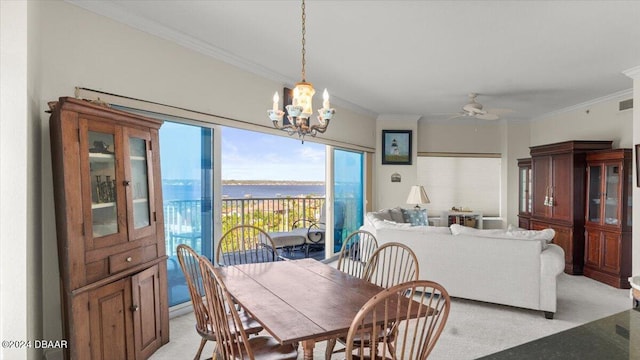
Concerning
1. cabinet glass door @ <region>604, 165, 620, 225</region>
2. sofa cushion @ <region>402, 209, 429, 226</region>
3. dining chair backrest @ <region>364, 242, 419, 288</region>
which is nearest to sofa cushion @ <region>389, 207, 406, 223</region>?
sofa cushion @ <region>402, 209, 429, 226</region>

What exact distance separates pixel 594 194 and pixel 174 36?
572 cm

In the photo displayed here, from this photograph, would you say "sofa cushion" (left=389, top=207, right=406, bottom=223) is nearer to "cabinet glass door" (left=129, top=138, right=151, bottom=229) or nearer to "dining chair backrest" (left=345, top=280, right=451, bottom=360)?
"dining chair backrest" (left=345, top=280, right=451, bottom=360)

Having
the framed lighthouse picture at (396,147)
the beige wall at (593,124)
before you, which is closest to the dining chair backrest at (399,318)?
the beige wall at (593,124)

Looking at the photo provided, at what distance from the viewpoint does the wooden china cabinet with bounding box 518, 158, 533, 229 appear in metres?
6.41

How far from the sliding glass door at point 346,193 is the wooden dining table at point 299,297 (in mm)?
3311

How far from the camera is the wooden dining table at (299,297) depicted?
1577 mm

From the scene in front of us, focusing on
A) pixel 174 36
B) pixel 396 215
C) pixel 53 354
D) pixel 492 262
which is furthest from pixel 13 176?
pixel 396 215

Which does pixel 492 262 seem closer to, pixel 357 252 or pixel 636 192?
pixel 357 252

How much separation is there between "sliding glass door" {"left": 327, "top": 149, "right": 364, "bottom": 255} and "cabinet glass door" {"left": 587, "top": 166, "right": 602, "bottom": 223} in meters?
3.43

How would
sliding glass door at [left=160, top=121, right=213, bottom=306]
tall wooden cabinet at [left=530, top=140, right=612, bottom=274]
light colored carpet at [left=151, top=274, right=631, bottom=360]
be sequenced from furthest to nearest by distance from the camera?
tall wooden cabinet at [left=530, top=140, right=612, bottom=274] < sliding glass door at [left=160, top=121, right=213, bottom=306] < light colored carpet at [left=151, top=274, right=631, bottom=360]

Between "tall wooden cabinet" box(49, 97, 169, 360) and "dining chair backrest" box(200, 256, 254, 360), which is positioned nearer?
"dining chair backrest" box(200, 256, 254, 360)

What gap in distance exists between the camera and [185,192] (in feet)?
11.6

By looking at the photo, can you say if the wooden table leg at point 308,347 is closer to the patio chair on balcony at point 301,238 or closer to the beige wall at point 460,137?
the patio chair on balcony at point 301,238

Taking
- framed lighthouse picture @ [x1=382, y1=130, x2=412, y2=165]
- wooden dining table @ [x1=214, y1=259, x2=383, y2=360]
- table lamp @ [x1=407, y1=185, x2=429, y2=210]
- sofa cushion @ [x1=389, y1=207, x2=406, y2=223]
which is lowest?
sofa cushion @ [x1=389, y1=207, x2=406, y2=223]
